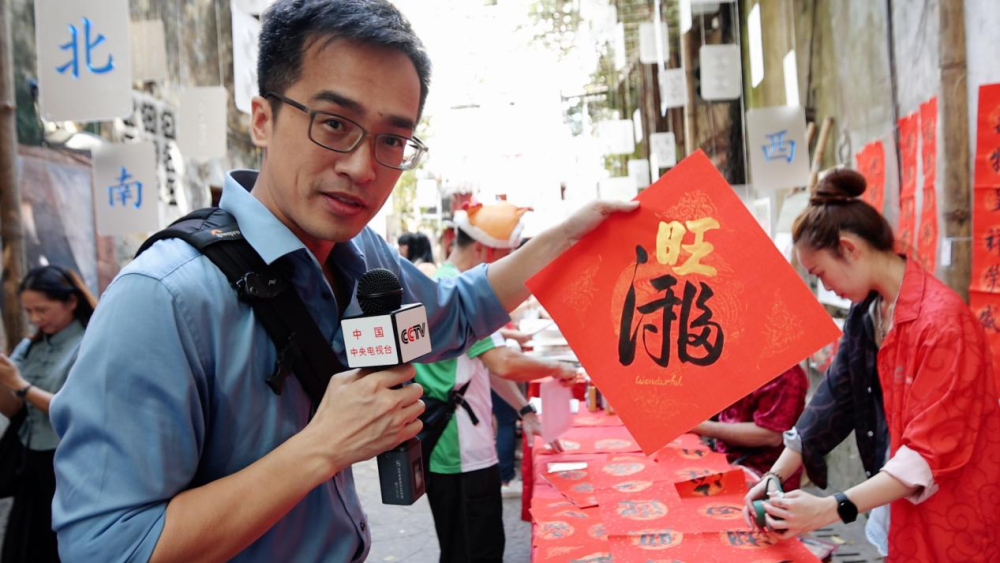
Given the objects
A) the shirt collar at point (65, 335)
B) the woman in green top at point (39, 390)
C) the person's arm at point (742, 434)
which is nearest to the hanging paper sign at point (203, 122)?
the woman in green top at point (39, 390)

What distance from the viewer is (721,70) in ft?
19.9

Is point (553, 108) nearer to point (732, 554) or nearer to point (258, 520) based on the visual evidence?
point (732, 554)

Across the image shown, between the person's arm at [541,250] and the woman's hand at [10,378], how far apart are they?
2883 millimetres

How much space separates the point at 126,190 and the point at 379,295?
4.06 meters

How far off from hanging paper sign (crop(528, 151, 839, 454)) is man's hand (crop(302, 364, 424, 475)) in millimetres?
744

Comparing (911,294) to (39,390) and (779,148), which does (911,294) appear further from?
(39,390)

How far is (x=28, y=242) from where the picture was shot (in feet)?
15.7

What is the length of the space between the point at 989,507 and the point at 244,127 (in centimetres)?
942

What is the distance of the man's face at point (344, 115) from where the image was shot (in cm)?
125

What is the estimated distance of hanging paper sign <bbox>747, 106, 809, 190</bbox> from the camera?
4914mm

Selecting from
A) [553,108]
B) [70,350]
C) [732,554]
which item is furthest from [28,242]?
[553,108]

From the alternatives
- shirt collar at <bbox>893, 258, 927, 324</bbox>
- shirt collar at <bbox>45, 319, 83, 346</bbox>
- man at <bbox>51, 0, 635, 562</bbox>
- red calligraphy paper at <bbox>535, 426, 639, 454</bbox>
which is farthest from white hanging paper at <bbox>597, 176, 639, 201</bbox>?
man at <bbox>51, 0, 635, 562</bbox>

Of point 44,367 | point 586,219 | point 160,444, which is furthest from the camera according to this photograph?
point 44,367

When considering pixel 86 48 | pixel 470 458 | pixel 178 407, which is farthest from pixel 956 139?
pixel 86 48
